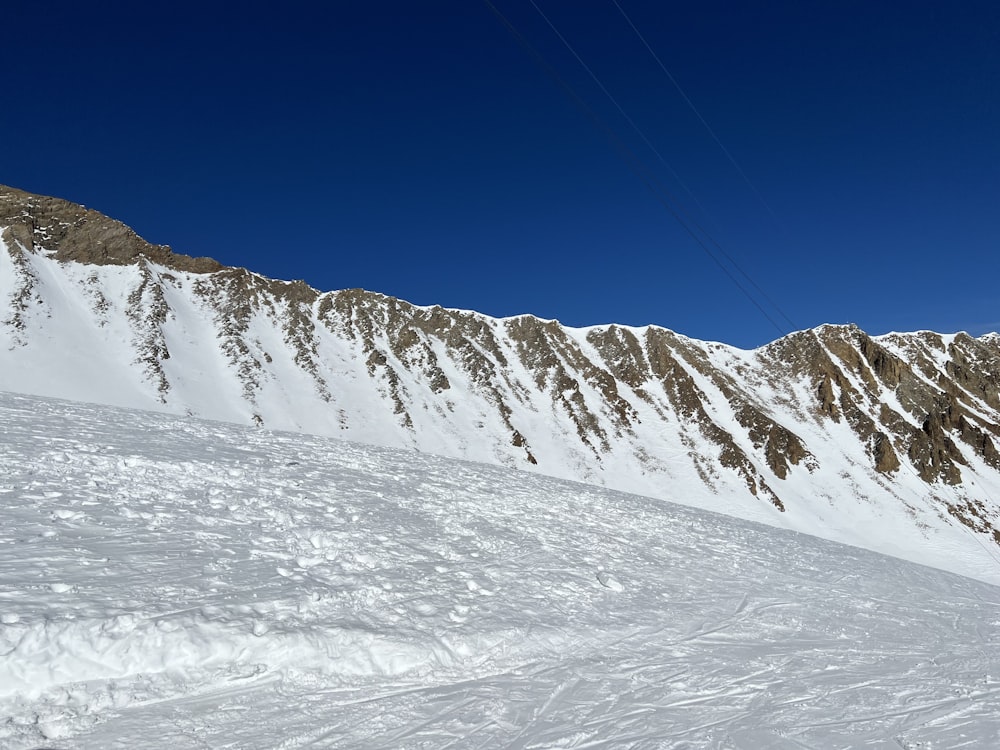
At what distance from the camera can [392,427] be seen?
80.8 m

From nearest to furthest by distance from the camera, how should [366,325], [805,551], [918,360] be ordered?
[805,551] < [366,325] < [918,360]

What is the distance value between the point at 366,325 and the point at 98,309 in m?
42.1

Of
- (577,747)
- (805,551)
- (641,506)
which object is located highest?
(641,506)

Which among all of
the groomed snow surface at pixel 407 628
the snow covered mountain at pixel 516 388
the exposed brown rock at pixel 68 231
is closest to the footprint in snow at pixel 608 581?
the groomed snow surface at pixel 407 628

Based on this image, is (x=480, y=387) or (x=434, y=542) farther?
(x=480, y=387)

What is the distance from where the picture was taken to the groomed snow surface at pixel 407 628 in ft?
14.7

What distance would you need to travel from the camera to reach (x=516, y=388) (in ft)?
336

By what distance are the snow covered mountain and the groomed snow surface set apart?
65372 millimetres

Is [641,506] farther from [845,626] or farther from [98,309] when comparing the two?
[98,309]

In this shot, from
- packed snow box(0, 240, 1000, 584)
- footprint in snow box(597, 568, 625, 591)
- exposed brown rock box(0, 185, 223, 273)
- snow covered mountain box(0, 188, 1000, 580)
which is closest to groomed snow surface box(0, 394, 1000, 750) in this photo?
footprint in snow box(597, 568, 625, 591)

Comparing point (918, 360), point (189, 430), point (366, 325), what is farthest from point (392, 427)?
point (918, 360)

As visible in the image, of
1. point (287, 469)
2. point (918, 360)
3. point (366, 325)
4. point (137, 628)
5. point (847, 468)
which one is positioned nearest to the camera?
point (137, 628)

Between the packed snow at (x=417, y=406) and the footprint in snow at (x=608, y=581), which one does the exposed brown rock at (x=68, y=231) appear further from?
the footprint in snow at (x=608, y=581)

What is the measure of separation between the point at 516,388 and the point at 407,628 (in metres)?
96.4
